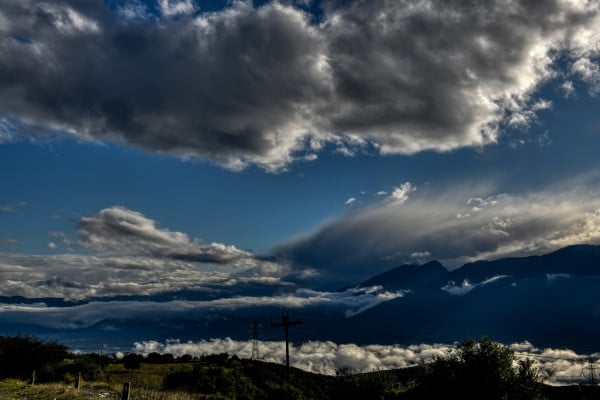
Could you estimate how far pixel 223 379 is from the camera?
6075cm

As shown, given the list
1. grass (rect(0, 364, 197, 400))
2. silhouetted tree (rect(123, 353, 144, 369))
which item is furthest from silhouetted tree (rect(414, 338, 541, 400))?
silhouetted tree (rect(123, 353, 144, 369))

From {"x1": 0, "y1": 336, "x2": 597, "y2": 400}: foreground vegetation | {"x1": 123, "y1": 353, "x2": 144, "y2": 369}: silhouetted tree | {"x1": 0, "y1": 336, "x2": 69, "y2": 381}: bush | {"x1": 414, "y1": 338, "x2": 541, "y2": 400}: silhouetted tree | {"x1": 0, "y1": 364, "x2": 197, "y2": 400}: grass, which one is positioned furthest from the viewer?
{"x1": 123, "y1": 353, "x2": 144, "y2": 369}: silhouetted tree

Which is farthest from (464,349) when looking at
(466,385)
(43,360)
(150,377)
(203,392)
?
(43,360)

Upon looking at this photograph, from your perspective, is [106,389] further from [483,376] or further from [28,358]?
[483,376]

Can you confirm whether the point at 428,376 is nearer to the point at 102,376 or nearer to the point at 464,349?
the point at 464,349

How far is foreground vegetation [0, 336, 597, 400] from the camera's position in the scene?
37.2 metres

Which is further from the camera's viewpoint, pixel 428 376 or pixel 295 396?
pixel 295 396

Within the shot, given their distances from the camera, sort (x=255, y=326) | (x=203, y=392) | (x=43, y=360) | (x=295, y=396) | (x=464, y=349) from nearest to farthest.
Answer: (x=464, y=349), (x=203, y=392), (x=43, y=360), (x=295, y=396), (x=255, y=326)

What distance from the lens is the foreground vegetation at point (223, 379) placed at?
37188 millimetres

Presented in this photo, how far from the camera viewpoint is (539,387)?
36844 millimetres

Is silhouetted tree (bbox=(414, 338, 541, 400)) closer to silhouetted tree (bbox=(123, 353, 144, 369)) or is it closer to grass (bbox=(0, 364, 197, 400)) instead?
grass (bbox=(0, 364, 197, 400))

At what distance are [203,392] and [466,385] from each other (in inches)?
1212

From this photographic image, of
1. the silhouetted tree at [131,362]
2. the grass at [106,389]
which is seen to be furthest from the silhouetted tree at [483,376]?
the silhouetted tree at [131,362]

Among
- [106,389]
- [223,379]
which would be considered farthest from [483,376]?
[223,379]
